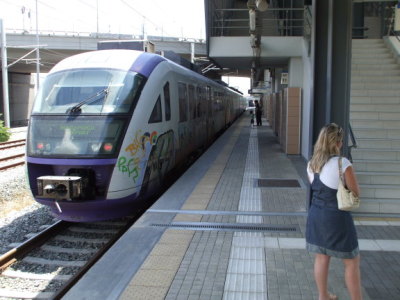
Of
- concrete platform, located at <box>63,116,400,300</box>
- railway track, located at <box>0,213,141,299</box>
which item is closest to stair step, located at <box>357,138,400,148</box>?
concrete platform, located at <box>63,116,400,300</box>

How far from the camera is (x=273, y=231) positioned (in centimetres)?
591

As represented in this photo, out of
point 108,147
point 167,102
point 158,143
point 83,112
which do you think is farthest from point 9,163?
point 108,147

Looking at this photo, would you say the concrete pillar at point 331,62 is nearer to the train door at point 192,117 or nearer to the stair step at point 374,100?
the stair step at point 374,100

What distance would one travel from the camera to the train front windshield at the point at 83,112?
6.66 m

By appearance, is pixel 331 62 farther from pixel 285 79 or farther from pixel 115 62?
pixel 285 79

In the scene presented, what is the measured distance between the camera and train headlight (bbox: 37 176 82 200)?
20.6ft

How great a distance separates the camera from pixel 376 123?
9.28 metres

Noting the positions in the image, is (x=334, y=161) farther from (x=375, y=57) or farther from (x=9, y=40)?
(x=9, y=40)

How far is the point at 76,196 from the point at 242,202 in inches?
110

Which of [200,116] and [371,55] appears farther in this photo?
[200,116]

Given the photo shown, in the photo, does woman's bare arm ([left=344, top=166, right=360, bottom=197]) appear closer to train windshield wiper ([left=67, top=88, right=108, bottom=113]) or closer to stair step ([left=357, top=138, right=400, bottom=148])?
train windshield wiper ([left=67, top=88, right=108, bottom=113])

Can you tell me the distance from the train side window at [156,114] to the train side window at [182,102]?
69.3 inches

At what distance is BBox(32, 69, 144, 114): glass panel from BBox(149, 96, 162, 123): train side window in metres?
0.55

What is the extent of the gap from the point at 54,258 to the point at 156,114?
2.99 meters
